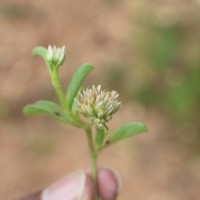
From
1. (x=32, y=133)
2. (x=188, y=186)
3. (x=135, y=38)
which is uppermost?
(x=135, y=38)

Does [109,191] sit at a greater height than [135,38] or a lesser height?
lesser

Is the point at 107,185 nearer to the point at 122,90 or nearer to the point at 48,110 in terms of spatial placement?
the point at 48,110

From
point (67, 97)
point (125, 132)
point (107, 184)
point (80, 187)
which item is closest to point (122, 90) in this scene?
point (107, 184)

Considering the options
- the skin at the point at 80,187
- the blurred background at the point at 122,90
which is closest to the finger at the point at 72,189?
the skin at the point at 80,187

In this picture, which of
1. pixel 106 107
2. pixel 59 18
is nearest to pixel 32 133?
pixel 59 18

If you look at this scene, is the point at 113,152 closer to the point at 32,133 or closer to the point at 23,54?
the point at 32,133

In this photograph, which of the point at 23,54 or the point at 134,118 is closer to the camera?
the point at 134,118

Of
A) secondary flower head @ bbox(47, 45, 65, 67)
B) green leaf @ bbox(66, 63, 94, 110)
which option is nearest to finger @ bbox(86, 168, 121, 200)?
green leaf @ bbox(66, 63, 94, 110)
